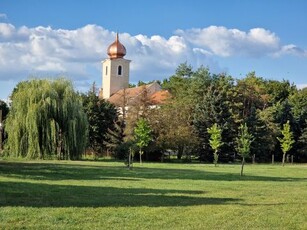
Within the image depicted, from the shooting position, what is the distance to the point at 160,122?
2115 inches

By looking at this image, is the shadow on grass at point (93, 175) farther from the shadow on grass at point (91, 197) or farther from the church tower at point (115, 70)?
the church tower at point (115, 70)

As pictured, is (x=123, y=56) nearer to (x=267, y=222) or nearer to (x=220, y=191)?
(x=220, y=191)

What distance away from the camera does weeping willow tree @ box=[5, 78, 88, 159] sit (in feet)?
122

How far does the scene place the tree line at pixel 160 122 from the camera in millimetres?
37875

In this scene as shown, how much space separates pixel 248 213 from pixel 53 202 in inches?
198

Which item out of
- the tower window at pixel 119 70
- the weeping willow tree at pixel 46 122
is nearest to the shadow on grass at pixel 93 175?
the weeping willow tree at pixel 46 122

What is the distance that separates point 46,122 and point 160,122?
1829 centimetres

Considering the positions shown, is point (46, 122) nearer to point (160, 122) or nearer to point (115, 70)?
point (160, 122)

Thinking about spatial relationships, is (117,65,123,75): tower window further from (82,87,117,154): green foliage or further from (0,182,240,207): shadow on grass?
(0,182,240,207): shadow on grass

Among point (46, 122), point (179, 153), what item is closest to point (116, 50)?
point (179, 153)

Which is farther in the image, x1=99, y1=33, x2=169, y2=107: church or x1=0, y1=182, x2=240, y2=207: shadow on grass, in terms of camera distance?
x1=99, y1=33, x2=169, y2=107: church

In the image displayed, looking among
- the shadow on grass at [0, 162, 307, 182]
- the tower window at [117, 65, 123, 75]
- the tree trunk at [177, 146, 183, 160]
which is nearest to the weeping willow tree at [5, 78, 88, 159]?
the shadow on grass at [0, 162, 307, 182]

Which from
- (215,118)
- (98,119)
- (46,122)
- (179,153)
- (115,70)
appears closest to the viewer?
(46,122)

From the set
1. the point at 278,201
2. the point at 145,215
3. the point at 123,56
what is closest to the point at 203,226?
Result: the point at 145,215
